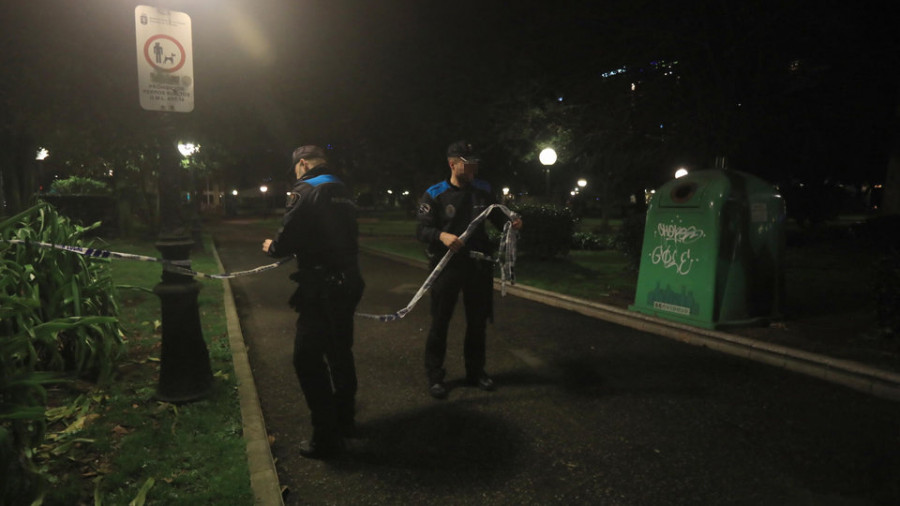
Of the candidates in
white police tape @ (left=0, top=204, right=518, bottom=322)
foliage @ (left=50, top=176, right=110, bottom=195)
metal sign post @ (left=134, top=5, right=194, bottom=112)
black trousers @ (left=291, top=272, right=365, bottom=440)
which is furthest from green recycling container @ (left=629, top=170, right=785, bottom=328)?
foliage @ (left=50, top=176, right=110, bottom=195)

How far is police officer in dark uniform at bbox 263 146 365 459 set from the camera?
3289 mm

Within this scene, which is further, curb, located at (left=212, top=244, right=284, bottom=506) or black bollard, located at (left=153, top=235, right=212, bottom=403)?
black bollard, located at (left=153, top=235, right=212, bottom=403)

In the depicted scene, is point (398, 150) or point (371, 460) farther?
point (398, 150)

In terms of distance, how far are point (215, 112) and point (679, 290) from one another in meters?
13.0

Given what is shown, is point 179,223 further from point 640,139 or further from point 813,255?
point 813,255

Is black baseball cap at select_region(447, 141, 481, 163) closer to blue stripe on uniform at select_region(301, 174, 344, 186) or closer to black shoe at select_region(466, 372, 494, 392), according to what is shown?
blue stripe on uniform at select_region(301, 174, 344, 186)

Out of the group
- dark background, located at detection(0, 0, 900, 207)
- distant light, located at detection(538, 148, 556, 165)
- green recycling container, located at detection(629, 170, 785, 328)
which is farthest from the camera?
distant light, located at detection(538, 148, 556, 165)

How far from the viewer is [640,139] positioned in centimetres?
1273

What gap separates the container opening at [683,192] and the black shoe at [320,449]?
5.05 metres

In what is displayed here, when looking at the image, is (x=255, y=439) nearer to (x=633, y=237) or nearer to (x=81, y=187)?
(x=633, y=237)

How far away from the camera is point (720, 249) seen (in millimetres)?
6156

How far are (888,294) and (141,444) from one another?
6.66 m

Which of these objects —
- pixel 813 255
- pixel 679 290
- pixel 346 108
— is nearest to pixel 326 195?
pixel 679 290

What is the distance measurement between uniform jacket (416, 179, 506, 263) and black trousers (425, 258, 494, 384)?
13 cm
